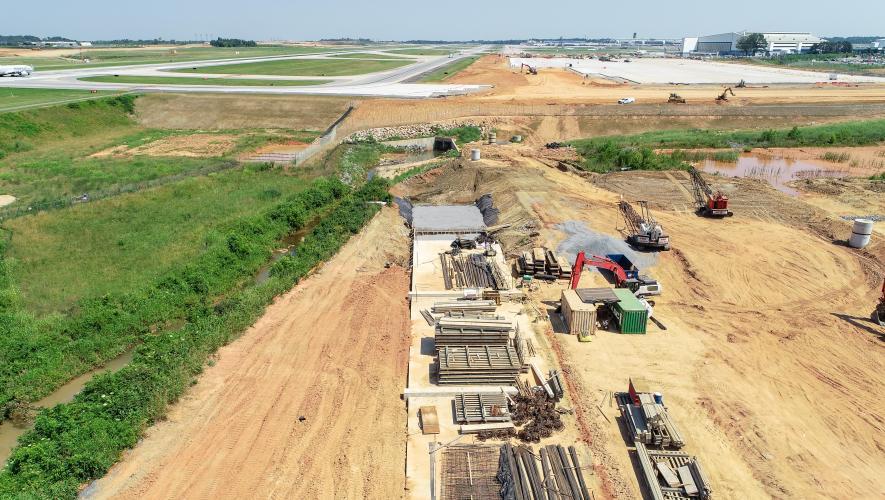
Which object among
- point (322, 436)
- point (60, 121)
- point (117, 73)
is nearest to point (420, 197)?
point (322, 436)

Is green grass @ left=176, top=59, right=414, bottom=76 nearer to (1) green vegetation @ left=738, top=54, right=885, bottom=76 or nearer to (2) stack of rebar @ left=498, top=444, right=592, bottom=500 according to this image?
(2) stack of rebar @ left=498, top=444, right=592, bottom=500

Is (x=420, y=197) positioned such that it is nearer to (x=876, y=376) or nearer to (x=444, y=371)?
(x=444, y=371)

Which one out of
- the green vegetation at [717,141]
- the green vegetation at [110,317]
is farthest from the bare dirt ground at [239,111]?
the green vegetation at [110,317]

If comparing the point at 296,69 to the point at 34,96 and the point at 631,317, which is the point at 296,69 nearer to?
the point at 34,96

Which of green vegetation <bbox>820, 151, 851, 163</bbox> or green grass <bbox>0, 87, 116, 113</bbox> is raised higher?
green grass <bbox>0, 87, 116, 113</bbox>

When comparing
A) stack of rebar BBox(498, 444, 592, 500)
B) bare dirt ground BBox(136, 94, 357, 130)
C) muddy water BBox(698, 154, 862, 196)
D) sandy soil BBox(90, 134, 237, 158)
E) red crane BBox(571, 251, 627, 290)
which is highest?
bare dirt ground BBox(136, 94, 357, 130)

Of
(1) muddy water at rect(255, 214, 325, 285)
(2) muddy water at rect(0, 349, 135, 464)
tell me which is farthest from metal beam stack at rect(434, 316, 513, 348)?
(1) muddy water at rect(255, 214, 325, 285)
